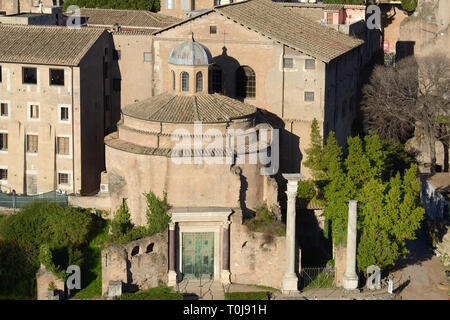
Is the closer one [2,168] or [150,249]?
[150,249]

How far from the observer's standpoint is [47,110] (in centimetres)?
6269

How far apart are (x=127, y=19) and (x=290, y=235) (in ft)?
92.5

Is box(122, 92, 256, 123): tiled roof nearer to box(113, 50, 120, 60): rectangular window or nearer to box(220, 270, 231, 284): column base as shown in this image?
box(220, 270, 231, 284): column base

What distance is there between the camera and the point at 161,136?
56281 mm

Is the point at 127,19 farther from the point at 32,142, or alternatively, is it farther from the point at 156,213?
the point at 156,213

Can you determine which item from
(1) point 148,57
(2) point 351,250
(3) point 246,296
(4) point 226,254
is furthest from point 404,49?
(3) point 246,296

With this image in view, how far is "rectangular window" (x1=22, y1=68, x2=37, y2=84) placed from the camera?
205 ft

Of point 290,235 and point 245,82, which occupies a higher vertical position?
point 245,82

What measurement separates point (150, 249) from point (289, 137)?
41.7 ft

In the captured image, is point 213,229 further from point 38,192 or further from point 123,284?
point 38,192

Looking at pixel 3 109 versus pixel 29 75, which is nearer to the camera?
pixel 29 75

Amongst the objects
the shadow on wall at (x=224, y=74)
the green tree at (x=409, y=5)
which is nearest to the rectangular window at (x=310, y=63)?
the shadow on wall at (x=224, y=74)
